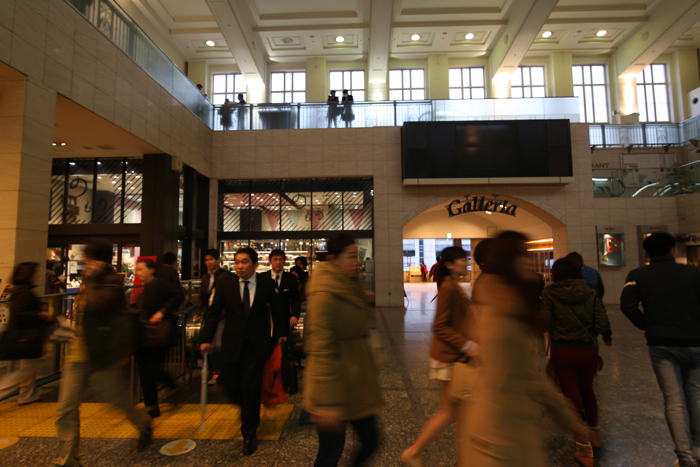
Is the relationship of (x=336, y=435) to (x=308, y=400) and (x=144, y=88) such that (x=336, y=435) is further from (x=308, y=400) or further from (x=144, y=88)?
(x=144, y=88)

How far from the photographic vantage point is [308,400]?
6.55 ft

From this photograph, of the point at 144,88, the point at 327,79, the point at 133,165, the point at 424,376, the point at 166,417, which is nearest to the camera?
the point at 166,417

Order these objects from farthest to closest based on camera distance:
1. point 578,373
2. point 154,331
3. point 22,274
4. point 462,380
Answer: point 154,331 < point 22,274 < point 578,373 < point 462,380

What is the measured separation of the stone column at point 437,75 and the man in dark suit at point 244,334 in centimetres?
1862

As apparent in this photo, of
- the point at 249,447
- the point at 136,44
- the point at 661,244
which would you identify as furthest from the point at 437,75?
the point at 249,447

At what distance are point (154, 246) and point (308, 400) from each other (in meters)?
9.65

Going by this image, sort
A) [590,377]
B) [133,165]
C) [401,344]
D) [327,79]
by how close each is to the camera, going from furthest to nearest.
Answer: [327,79] → [133,165] → [401,344] → [590,377]

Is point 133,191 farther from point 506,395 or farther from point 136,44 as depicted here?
point 506,395

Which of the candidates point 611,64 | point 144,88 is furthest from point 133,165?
point 611,64

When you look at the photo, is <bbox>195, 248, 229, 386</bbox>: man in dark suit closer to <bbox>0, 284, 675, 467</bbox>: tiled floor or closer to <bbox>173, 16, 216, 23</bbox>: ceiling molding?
<bbox>0, 284, 675, 467</bbox>: tiled floor

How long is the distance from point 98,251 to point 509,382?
3.08 meters

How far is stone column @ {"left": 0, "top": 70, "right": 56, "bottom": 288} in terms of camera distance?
231 inches

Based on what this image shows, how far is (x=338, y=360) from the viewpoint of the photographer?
2.04 metres

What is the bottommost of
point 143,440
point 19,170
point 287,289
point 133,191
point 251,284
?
point 143,440
